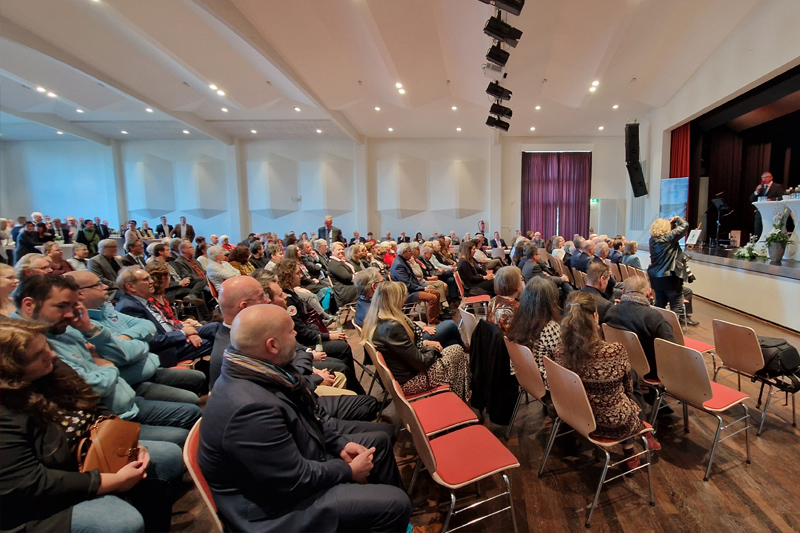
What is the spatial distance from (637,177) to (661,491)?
10.7 m

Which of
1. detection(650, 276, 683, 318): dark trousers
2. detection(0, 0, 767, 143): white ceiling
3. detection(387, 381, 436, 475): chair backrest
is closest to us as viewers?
detection(387, 381, 436, 475): chair backrest

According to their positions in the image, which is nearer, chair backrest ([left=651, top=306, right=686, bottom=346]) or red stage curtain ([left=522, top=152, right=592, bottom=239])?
chair backrest ([left=651, top=306, right=686, bottom=346])

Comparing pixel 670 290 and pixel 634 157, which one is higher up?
pixel 634 157

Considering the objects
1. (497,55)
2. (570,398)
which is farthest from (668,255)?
(497,55)

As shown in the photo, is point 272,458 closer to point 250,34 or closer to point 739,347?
point 739,347

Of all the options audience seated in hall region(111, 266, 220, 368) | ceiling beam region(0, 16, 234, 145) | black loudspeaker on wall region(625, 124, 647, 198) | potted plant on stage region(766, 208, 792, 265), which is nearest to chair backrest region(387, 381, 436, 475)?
audience seated in hall region(111, 266, 220, 368)

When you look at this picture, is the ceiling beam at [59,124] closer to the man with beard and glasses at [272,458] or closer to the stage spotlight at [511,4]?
the stage spotlight at [511,4]

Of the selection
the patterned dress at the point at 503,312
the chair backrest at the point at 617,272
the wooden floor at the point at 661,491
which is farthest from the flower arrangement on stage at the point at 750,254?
the patterned dress at the point at 503,312

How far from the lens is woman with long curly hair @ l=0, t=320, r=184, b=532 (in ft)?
3.71

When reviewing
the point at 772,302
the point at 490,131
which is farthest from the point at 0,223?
the point at 772,302

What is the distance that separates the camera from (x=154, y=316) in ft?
8.75

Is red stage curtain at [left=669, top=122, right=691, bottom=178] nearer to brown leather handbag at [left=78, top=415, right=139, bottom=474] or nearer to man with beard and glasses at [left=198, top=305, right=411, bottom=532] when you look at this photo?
man with beard and glasses at [left=198, top=305, right=411, bottom=532]

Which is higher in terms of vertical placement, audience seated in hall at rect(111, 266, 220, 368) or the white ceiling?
the white ceiling

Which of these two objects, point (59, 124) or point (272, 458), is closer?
point (272, 458)
